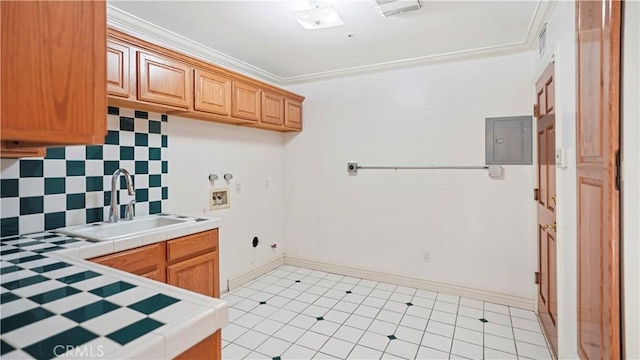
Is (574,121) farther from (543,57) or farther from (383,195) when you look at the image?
(383,195)

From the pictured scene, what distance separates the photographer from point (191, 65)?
2590mm

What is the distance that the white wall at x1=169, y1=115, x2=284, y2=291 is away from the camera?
2906 mm

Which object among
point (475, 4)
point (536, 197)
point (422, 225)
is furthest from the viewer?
point (422, 225)

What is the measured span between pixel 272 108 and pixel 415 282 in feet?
7.86

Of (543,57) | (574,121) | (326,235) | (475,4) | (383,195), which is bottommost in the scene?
(326,235)

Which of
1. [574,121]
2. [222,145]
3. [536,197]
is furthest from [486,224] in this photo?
[222,145]

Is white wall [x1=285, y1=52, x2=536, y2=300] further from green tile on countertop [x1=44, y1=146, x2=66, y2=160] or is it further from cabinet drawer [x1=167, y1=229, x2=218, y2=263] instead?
green tile on countertop [x1=44, y1=146, x2=66, y2=160]

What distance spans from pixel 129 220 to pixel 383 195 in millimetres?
2416

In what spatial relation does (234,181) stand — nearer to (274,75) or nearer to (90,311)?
(274,75)

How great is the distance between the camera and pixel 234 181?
11.3ft

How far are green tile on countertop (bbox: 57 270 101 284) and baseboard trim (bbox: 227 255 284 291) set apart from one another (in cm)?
230

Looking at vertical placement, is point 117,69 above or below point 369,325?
above
